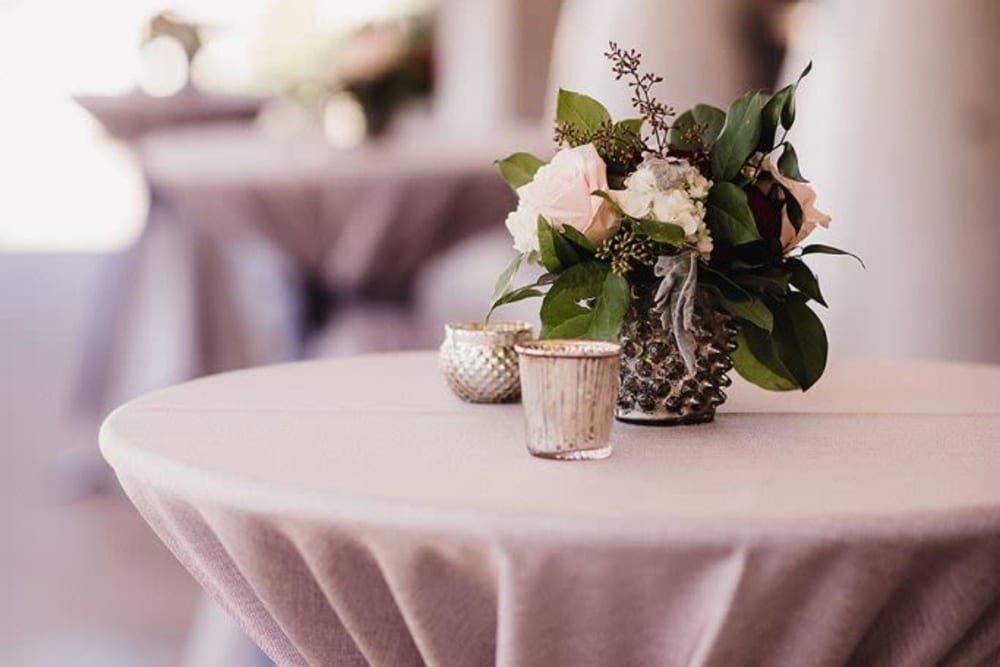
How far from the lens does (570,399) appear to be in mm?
1066

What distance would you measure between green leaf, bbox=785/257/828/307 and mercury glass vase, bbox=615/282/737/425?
0.23 feet

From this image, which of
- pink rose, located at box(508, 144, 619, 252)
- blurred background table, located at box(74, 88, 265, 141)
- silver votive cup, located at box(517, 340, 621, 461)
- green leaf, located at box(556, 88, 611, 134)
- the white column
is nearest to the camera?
silver votive cup, located at box(517, 340, 621, 461)

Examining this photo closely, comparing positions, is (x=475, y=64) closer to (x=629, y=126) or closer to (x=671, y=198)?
(x=629, y=126)

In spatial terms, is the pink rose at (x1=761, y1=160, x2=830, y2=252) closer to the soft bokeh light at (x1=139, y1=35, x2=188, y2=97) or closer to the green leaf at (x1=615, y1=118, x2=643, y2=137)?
the green leaf at (x1=615, y1=118, x2=643, y2=137)

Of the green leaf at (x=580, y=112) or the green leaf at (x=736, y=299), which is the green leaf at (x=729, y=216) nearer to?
the green leaf at (x=736, y=299)

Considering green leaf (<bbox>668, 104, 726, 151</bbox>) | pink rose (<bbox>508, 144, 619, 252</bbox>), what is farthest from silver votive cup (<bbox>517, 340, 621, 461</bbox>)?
green leaf (<bbox>668, 104, 726, 151</bbox>)

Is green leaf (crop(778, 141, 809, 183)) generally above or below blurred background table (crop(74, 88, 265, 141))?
above

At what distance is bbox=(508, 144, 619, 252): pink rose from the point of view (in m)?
1.16

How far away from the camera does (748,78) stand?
3.06m

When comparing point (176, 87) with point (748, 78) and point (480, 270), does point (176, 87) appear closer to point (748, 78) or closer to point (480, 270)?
point (480, 270)

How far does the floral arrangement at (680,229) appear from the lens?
115 centimetres

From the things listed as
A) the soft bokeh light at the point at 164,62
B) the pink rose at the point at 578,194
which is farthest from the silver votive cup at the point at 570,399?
→ the soft bokeh light at the point at 164,62

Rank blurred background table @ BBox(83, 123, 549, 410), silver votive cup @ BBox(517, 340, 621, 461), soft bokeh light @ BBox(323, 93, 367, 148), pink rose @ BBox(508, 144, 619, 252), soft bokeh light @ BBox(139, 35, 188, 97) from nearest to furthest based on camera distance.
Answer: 1. silver votive cup @ BBox(517, 340, 621, 461)
2. pink rose @ BBox(508, 144, 619, 252)
3. blurred background table @ BBox(83, 123, 549, 410)
4. soft bokeh light @ BBox(323, 93, 367, 148)
5. soft bokeh light @ BBox(139, 35, 188, 97)

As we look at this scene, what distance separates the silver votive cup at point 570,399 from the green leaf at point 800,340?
22 centimetres
